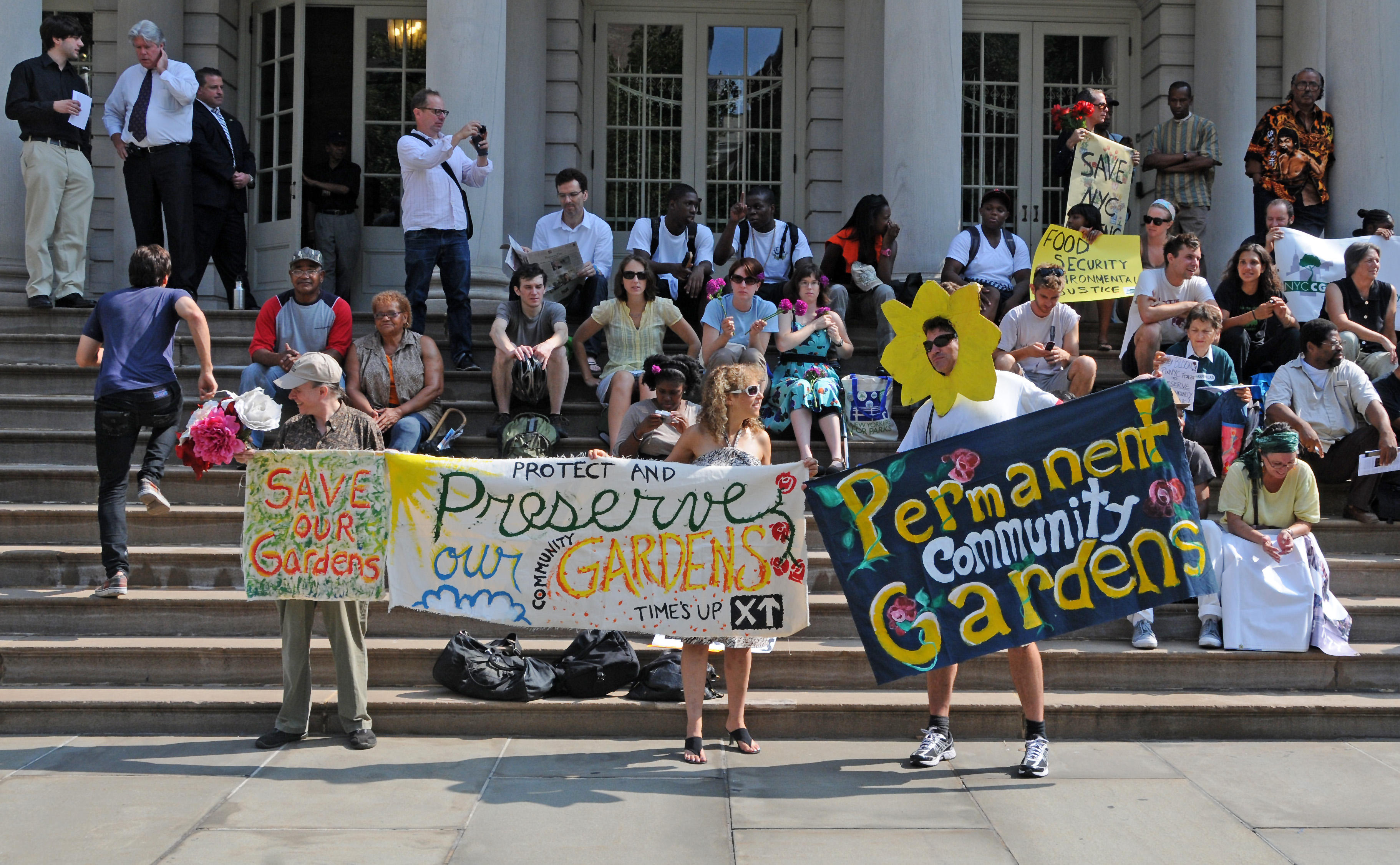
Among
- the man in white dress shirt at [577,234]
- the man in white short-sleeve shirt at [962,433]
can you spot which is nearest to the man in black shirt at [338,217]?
the man in white dress shirt at [577,234]

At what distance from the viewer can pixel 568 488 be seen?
6176mm

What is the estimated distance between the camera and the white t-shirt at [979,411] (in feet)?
19.5

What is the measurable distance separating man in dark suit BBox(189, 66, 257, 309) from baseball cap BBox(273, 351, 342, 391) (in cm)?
483

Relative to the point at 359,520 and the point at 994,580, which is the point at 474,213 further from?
the point at 994,580

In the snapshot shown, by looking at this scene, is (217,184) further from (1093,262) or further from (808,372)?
(1093,262)

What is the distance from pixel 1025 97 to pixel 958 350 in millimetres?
9365

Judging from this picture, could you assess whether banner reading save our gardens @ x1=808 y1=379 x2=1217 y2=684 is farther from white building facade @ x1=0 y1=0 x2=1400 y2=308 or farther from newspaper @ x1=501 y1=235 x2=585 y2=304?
white building facade @ x1=0 y1=0 x2=1400 y2=308

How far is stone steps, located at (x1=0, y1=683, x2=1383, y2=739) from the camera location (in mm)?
6195

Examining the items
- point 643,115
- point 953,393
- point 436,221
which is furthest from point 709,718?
point 643,115

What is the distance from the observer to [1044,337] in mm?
8844

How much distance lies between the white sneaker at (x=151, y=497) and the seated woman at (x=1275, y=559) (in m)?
6.10

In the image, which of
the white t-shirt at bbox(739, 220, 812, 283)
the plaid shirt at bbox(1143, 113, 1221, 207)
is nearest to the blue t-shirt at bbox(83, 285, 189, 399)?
the white t-shirt at bbox(739, 220, 812, 283)

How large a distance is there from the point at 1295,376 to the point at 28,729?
786cm

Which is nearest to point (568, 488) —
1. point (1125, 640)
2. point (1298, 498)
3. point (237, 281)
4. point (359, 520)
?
point (359, 520)
